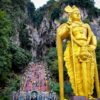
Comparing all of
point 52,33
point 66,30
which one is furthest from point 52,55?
point 66,30

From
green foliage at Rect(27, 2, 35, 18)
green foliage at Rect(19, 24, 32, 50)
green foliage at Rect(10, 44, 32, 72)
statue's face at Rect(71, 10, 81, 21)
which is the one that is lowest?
statue's face at Rect(71, 10, 81, 21)

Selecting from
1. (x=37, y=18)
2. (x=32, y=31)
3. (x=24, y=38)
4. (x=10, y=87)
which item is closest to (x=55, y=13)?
(x=24, y=38)

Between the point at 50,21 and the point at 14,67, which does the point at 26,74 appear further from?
the point at 50,21

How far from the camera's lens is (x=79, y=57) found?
6.63 m

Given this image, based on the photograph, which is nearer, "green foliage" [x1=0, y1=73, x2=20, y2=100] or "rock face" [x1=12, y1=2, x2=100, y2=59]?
"green foliage" [x1=0, y1=73, x2=20, y2=100]

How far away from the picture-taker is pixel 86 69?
6.62 m

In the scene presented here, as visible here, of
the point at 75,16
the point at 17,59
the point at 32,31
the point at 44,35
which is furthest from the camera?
the point at 32,31

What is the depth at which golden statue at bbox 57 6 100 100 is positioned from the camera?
6.55 meters

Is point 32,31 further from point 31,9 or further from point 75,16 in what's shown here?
point 75,16

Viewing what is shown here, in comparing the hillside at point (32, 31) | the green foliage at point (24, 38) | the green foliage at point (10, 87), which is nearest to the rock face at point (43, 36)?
the hillside at point (32, 31)

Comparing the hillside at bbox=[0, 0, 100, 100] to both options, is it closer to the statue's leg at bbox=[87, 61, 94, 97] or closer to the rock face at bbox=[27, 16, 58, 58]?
the rock face at bbox=[27, 16, 58, 58]

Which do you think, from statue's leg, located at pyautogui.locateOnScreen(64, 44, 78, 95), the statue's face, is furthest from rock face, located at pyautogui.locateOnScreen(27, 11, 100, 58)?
statue's leg, located at pyautogui.locateOnScreen(64, 44, 78, 95)

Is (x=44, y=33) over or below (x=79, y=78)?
over

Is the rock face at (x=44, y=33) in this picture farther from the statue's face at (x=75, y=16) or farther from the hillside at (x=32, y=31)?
the statue's face at (x=75, y=16)
